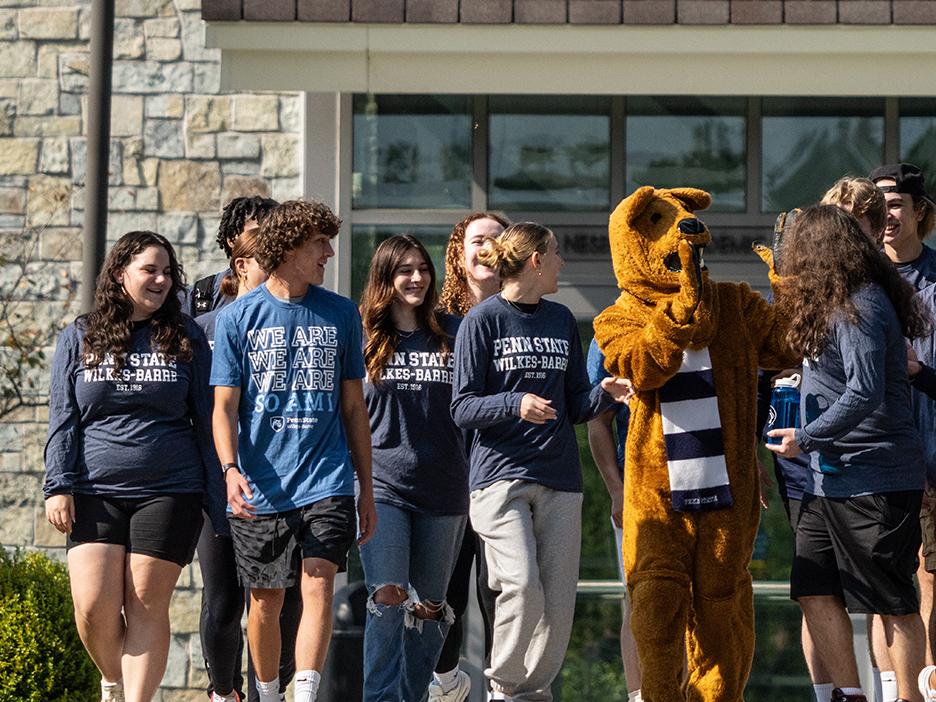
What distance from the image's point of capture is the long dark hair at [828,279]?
5.22 metres

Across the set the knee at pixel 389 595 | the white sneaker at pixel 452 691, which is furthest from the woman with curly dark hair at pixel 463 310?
the knee at pixel 389 595

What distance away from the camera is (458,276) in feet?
21.2

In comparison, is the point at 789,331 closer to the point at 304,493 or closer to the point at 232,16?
the point at 304,493

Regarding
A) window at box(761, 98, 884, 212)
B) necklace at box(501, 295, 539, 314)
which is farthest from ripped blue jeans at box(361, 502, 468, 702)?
→ window at box(761, 98, 884, 212)

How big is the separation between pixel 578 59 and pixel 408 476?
251 centimetres

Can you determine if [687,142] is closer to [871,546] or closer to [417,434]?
[417,434]

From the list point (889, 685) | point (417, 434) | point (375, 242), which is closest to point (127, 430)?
point (417, 434)

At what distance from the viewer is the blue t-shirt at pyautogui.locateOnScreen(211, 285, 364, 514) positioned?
5309 mm

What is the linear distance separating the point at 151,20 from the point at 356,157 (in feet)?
4.35

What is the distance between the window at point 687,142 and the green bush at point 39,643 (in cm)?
354

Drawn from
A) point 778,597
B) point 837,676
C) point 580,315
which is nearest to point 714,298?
point 837,676

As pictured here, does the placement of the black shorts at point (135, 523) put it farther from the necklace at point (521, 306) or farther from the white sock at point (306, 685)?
the necklace at point (521, 306)

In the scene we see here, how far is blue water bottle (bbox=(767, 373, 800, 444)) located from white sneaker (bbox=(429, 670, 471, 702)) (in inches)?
65.7

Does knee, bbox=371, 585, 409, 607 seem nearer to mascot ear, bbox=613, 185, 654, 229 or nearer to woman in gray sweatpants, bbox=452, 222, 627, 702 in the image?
woman in gray sweatpants, bbox=452, 222, 627, 702
